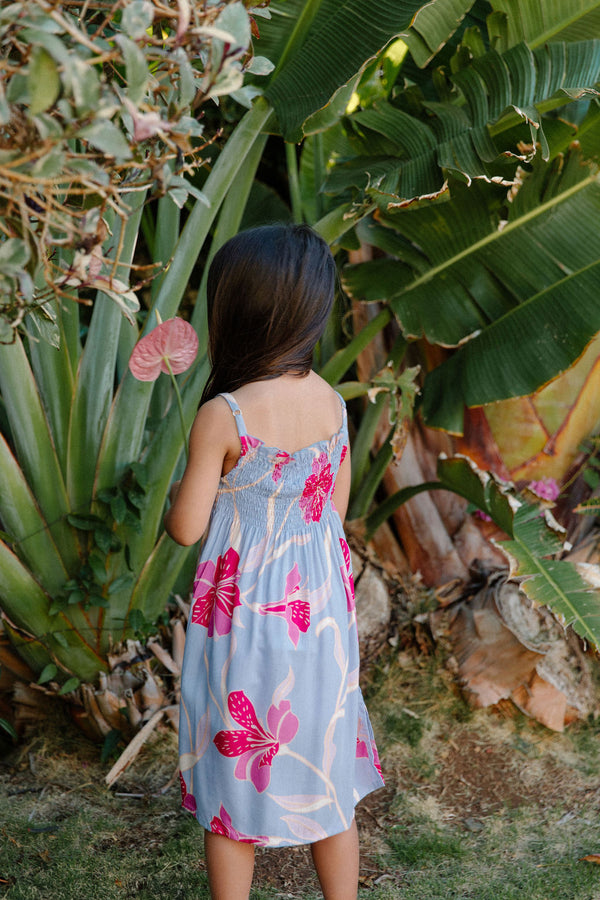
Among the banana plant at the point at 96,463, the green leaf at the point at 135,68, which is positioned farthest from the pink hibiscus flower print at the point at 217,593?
the green leaf at the point at 135,68

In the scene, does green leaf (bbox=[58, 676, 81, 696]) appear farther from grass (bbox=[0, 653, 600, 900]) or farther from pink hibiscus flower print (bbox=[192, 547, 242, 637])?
pink hibiscus flower print (bbox=[192, 547, 242, 637])

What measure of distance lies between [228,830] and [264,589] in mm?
464

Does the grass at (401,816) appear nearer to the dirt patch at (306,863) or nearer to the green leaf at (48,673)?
the dirt patch at (306,863)

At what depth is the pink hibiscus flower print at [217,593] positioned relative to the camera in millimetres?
1484

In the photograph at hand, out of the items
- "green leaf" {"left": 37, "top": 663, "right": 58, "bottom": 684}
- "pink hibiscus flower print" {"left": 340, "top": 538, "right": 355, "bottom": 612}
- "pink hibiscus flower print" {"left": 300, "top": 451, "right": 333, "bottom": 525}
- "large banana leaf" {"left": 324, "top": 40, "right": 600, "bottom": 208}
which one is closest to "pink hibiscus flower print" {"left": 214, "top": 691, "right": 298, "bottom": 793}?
"pink hibiscus flower print" {"left": 340, "top": 538, "right": 355, "bottom": 612}

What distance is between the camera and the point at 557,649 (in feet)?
9.05

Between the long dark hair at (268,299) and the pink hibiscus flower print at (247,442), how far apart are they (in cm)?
11

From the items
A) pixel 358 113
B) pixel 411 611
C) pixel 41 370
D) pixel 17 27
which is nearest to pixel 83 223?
pixel 17 27

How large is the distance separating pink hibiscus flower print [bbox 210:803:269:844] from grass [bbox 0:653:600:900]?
0.49 metres

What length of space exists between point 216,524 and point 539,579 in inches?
46.5

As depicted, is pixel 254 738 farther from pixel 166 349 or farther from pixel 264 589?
pixel 166 349

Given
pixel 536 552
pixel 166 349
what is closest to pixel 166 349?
pixel 166 349

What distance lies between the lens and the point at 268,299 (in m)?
1.38

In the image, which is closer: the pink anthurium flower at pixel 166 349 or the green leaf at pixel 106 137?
the green leaf at pixel 106 137
